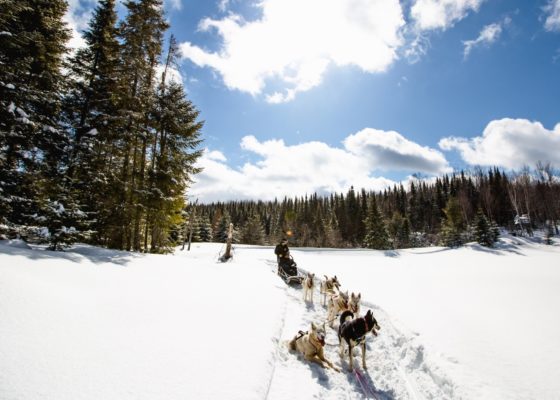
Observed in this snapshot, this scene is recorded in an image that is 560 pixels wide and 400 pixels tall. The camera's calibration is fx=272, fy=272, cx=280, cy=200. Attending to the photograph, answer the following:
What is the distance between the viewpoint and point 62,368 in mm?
3566

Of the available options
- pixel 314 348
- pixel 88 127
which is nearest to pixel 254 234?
pixel 88 127

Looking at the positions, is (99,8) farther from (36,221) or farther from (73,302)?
(73,302)

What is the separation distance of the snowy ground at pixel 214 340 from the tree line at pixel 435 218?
2924 cm

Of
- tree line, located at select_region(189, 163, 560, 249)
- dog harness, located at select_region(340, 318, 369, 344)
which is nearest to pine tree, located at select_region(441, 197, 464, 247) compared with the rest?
tree line, located at select_region(189, 163, 560, 249)

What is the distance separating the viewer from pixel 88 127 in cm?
1321

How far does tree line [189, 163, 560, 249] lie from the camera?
45094mm

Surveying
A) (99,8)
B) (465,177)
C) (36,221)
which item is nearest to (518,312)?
(36,221)

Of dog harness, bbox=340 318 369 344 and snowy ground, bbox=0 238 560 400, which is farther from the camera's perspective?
dog harness, bbox=340 318 369 344

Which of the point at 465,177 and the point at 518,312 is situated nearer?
the point at 518,312

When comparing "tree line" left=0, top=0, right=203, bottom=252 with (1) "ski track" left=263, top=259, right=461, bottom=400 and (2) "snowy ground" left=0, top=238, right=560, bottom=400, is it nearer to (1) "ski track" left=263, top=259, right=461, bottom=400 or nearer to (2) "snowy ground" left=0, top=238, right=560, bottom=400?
(2) "snowy ground" left=0, top=238, right=560, bottom=400

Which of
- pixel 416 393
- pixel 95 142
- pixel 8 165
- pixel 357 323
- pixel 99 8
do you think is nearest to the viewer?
pixel 416 393

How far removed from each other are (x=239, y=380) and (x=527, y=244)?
44264 mm

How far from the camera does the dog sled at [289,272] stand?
14.2 m

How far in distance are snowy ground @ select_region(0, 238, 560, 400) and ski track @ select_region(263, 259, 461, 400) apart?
0.10 ft
